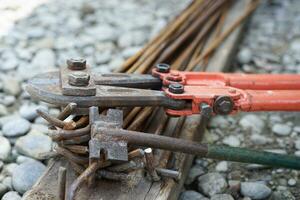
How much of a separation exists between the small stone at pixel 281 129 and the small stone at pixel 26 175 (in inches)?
50.5

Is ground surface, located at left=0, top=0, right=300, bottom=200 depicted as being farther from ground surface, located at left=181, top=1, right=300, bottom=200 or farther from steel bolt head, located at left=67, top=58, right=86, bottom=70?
steel bolt head, located at left=67, top=58, right=86, bottom=70

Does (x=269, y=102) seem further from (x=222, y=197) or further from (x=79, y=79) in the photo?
(x=79, y=79)

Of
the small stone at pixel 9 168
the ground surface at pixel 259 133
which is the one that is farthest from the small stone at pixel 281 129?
the small stone at pixel 9 168

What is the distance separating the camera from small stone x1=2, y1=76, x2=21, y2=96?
2887mm

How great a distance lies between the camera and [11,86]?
290cm

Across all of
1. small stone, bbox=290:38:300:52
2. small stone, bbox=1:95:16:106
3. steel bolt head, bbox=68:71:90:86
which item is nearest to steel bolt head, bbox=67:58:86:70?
steel bolt head, bbox=68:71:90:86

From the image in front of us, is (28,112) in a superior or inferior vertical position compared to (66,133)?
inferior

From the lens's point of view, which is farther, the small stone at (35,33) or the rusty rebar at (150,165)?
the small stone at (35,33)

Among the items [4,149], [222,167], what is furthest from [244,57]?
[4,149]

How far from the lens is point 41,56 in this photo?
10.7 ft

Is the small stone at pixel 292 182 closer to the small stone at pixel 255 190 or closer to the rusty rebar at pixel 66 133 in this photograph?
the small stone at pixel 255 190

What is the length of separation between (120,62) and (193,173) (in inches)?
45.9

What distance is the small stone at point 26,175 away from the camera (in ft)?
6.91

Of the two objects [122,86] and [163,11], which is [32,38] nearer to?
[163,11]
